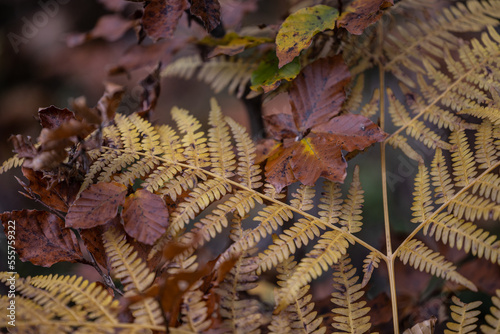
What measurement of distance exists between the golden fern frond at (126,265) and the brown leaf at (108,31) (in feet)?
2.22

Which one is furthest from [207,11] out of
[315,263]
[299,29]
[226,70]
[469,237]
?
[469,237]

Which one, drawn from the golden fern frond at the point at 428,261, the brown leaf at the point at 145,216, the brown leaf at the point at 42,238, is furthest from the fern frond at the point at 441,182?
the brown leaf at the point at 42,238

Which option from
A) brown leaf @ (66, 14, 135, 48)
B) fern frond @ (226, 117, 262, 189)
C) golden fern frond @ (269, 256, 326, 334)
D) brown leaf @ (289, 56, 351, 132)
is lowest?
golden fern frond @ (269, 256, 326, 334)

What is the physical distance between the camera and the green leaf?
799 mm

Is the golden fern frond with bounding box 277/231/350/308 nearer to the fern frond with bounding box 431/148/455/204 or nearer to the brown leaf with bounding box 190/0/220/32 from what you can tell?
the fern frond with bounding box 431/148/455/204

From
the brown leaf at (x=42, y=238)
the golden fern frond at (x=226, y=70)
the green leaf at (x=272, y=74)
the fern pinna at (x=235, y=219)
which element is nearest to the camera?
the fern pinna at (x=235, y=219)

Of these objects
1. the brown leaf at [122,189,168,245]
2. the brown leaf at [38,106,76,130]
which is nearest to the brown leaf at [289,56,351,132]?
the brown leaf at [122,189,168,245]

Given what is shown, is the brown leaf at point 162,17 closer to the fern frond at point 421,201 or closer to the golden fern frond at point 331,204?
the golden fern frond at point 331,204

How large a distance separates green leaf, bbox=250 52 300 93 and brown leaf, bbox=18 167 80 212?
0.43m

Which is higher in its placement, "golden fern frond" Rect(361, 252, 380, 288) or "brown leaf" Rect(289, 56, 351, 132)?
"brown leaf" Rect(289, 56, 351, 132)

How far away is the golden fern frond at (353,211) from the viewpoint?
70 cm

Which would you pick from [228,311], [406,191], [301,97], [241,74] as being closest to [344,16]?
[301,97]

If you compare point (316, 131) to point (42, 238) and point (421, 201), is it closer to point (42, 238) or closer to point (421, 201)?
point (421, 201)

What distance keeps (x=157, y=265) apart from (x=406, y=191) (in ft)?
4.43
